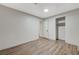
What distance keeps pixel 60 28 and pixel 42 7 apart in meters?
0.58

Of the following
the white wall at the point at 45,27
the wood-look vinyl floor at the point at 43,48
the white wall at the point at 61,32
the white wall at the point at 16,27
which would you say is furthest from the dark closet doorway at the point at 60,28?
the white wall at the point at 16,27

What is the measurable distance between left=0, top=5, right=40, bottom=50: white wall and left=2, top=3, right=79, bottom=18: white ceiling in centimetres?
11

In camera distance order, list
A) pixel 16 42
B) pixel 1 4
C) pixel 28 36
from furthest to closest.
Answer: pixel 28 36 < pixel 16 42 < pixel 1 4

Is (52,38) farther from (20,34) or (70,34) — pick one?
(20,34)

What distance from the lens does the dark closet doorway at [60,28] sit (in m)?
1.68

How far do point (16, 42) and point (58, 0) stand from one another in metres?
1.14

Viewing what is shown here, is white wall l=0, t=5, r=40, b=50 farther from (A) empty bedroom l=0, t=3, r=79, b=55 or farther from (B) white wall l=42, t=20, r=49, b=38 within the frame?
(B) white wall l=42, t=20, r=49, b=38

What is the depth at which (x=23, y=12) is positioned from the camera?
1.67 m

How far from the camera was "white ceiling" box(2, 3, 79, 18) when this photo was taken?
1.49m

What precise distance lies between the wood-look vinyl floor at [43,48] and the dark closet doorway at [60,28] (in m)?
0.11

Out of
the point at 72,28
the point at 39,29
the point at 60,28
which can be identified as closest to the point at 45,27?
the point at 39,29

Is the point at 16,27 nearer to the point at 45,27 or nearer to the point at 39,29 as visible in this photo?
the point at 39,29
